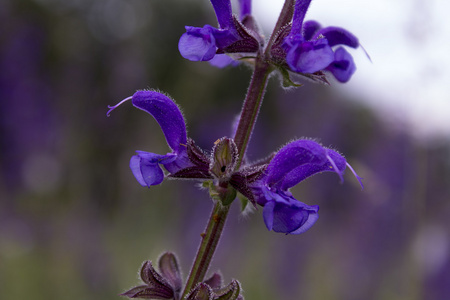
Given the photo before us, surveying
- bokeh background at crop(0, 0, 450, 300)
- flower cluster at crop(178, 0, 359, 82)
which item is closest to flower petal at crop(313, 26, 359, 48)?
flower cluster at crop(178, 0, 359, 82)

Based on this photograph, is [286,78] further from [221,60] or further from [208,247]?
[208,247]

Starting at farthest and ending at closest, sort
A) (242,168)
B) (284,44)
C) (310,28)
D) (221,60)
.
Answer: (221,60) → (310,28) → (242,168) → (284,44)

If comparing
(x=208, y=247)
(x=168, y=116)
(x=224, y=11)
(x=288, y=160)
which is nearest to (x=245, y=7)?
(x=224, y=11)

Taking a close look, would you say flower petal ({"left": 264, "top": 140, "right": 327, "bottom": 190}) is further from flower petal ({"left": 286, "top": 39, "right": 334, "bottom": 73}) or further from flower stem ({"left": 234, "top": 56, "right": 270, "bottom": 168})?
flower petal ({"left": 286, "top": 39, "right": 334, "bottom": 73})

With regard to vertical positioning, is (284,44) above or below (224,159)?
above

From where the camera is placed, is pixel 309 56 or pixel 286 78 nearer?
pixel 309 56

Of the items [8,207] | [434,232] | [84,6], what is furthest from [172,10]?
[434,232]

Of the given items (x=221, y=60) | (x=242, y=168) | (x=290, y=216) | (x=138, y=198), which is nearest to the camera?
(x=290, y=216)

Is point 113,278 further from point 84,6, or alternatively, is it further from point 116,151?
point 84,6
